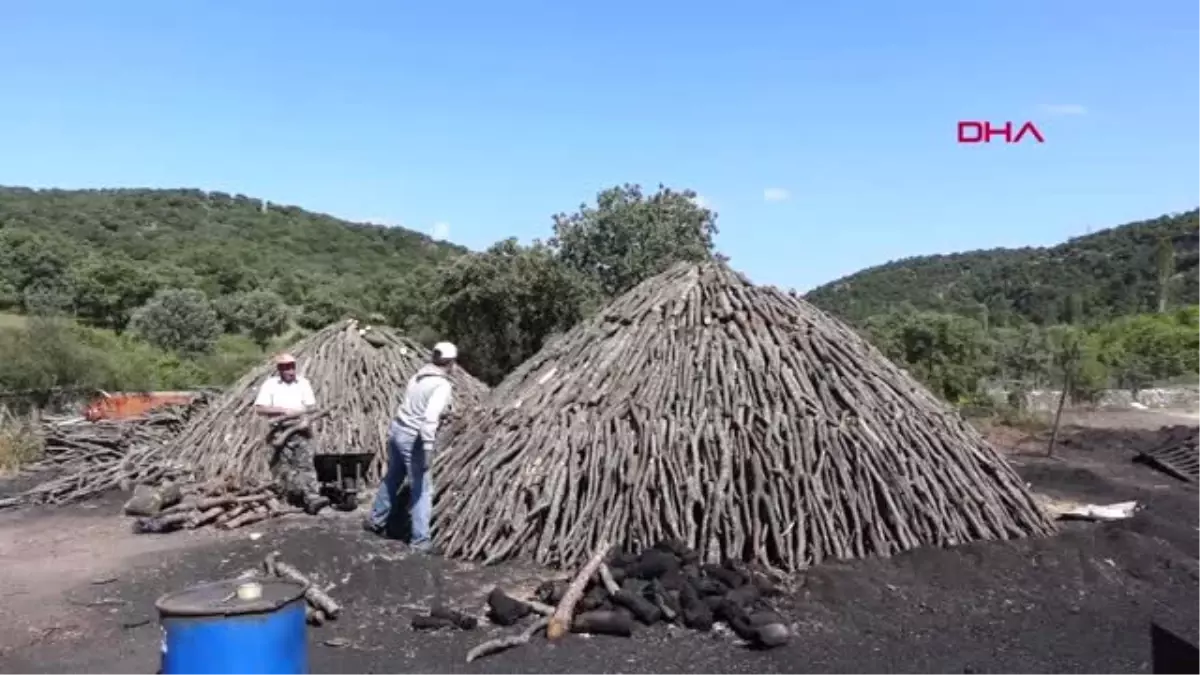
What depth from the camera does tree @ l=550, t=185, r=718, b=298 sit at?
20172mm

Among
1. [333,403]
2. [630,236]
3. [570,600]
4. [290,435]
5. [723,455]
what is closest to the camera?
[570,600]

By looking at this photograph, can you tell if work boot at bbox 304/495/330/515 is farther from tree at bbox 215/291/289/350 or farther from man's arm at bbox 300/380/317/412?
tree at bbox 215/291/289/350

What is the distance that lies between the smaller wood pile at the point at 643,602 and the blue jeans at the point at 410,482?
1346mm

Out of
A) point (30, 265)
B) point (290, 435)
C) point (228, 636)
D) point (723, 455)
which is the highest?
point (30, 265)

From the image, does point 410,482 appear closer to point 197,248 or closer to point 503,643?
point 503,643

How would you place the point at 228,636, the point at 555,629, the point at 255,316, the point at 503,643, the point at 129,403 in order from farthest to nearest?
1. the point at 255,316
2. the point at 129,403
3. the point at 555,629
4. the point at 503,643
5. the point at 228,636

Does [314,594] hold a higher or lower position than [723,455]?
lower

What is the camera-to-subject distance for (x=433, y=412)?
323 inches

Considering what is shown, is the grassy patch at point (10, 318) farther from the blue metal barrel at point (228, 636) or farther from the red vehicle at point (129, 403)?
the blue metal barrel at point (228, 636)

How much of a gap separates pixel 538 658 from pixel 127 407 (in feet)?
40.0

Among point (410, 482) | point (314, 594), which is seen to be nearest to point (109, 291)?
point (410, 482)

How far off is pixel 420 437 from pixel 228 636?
3968mm

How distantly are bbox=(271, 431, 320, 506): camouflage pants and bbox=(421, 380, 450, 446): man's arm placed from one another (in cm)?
243

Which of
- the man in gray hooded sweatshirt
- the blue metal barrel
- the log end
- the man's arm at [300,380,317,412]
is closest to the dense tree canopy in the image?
the man's arm at [300,380,317,412]
